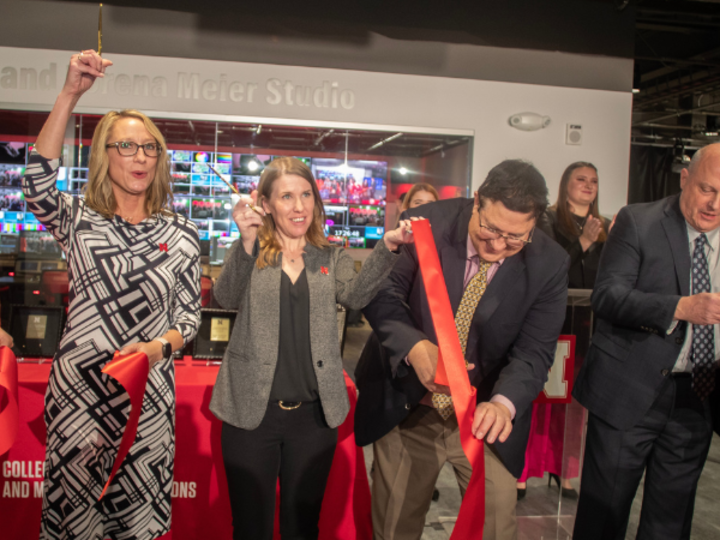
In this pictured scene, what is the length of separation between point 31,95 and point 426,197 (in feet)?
12.9

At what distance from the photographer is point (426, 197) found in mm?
3875

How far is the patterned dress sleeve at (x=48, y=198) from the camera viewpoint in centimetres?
156

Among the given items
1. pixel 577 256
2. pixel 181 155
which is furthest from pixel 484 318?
pixel 181 155

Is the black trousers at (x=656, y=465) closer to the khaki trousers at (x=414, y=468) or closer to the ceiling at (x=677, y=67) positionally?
the khaki trousers at (x=414, y=468)

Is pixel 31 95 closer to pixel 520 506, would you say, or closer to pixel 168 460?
pixel 168 460

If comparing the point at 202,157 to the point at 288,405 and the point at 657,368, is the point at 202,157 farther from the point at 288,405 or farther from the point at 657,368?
the point at 657,368

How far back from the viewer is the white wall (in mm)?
5109

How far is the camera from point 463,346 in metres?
1.83

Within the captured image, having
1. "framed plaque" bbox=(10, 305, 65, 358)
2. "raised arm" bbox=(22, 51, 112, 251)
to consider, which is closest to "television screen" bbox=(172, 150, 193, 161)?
"framed plaque" bbox=(10, 305, 65, 358)

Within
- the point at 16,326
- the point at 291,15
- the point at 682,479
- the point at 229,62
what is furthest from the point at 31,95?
the point at 682,479

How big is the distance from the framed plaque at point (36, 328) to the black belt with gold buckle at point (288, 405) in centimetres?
161

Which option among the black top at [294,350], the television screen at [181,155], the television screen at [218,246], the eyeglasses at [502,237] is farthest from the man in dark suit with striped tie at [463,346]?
the television screen at [218,246]

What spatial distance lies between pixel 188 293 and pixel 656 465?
1857 mm

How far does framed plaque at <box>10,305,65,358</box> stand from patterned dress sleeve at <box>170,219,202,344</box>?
1.37m
